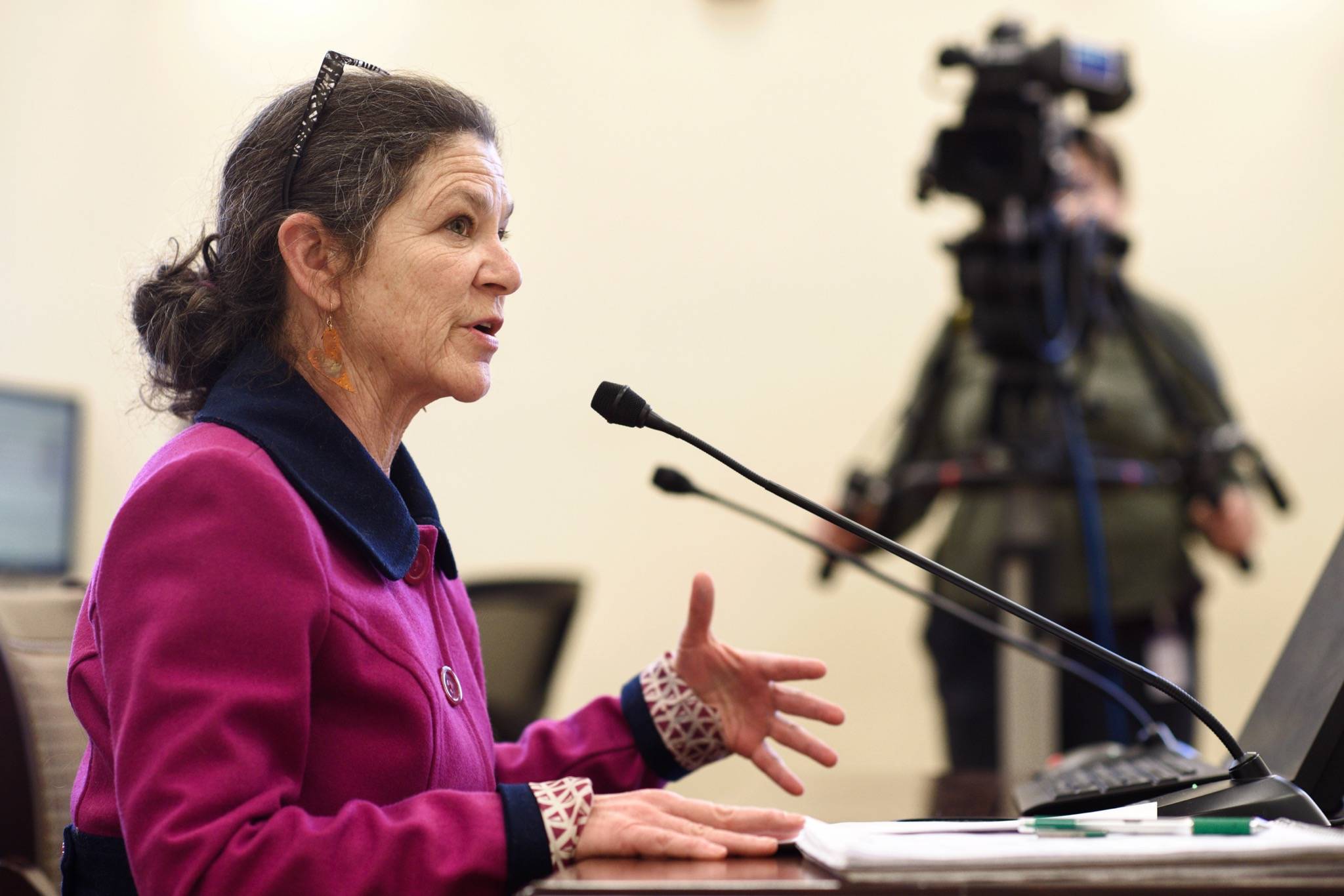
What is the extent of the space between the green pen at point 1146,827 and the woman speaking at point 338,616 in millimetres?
143

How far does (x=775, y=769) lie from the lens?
1088 millimetres

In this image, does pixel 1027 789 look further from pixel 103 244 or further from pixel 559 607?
pixel 103 244

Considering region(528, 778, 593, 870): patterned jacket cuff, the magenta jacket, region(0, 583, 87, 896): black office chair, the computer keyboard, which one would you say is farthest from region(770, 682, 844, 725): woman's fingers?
region(0, 583, 87, 896): black office chair

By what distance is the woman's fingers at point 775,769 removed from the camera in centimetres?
107

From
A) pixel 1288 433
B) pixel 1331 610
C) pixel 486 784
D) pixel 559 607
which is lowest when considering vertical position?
pixel 559 607

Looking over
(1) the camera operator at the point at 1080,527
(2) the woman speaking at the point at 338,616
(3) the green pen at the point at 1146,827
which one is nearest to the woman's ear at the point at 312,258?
(2) the woman speaking at the point at 338,616

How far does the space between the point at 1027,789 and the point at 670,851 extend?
0.59 metres

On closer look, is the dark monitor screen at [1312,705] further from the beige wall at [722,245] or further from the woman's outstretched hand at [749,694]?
the beige wall at [722,245]

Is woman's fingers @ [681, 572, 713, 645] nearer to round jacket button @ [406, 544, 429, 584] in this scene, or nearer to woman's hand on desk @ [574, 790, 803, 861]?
round jacket button @ [406, 544, 429, 584]

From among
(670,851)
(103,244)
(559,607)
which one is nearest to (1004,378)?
(559,607)

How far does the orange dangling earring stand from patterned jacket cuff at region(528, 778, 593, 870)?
1.21 feet

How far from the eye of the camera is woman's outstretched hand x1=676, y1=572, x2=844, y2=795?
1.09 metres

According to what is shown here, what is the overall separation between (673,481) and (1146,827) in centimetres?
70

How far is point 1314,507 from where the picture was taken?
314cm
